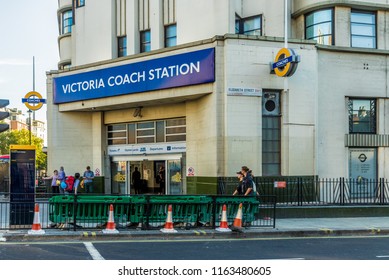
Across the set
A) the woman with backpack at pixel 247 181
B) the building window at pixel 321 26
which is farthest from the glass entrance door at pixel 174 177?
the building window at pixel 321 26

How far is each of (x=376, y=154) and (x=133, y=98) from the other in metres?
10.9

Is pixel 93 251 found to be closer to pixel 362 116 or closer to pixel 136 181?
pixel 136 181

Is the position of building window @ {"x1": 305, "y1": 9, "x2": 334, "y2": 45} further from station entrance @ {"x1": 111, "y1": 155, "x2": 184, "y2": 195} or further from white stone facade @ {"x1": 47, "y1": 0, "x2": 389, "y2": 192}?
station entrance @ {"x1": 111, "y1": 155, "x2": 184, "y2": 195}

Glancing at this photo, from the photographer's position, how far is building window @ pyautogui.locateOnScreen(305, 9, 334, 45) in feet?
65.2

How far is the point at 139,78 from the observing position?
2005cm

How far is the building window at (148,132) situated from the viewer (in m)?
21.8

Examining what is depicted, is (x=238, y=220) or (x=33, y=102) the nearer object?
(x=238, y=220)

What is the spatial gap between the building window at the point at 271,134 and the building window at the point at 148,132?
14.8 ft

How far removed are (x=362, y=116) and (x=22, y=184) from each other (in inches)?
561

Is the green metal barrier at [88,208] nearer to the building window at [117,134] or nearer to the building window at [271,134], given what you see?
the building window at [271,134]

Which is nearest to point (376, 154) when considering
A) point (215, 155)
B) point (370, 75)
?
point (370, 75)

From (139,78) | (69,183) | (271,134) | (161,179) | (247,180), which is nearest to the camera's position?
(247,180)

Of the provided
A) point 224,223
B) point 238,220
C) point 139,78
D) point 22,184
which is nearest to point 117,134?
point 139,78

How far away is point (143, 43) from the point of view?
76.4 ft
